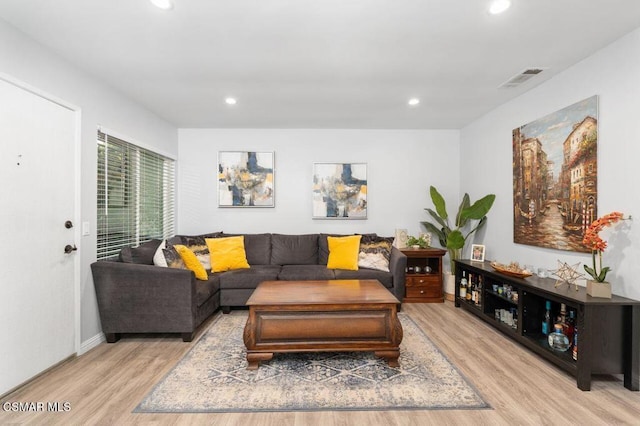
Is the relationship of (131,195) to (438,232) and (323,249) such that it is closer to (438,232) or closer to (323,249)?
(323,249)

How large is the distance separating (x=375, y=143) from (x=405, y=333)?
9.54 feet

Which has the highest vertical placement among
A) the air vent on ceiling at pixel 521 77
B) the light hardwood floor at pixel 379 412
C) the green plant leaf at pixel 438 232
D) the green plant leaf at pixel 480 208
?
the air vent on ceiling at pixel 521 77

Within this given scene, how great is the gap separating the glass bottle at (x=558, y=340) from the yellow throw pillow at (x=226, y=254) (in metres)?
3.27

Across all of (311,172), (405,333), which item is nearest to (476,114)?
(311,172)

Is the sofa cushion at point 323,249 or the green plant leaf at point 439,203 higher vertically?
the green plant leaf at point 439,203

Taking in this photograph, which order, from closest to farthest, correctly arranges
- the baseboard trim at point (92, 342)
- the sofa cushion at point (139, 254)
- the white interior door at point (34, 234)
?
1. the white interior door at point (34, 234)
2. the baseboard trim at point (92, 342)
3. the sofa cushion at point (139, 254)

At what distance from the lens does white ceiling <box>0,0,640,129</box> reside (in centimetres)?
202

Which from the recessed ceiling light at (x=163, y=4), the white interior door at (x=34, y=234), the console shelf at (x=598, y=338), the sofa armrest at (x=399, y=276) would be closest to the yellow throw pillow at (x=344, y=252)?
the sofa armrest at (x=399, y=276)

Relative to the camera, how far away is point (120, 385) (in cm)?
225

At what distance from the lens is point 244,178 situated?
15.8 feet

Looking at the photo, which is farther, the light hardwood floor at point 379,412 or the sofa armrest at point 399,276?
the sofa armrest at point 399,276

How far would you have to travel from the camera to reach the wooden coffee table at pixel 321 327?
2.44 meters

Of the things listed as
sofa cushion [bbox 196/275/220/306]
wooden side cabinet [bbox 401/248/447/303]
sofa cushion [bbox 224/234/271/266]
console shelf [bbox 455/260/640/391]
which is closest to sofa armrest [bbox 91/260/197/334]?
sofa cushion [bbox 196/275/220/306]

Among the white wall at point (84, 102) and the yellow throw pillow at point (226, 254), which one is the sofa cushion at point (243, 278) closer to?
the yellow throw pillow at point (226, 254)
